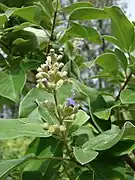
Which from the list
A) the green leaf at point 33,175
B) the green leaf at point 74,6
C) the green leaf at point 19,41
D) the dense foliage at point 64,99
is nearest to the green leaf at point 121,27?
the dense foliage at point 64,99

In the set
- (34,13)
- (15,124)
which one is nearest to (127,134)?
(15,124)

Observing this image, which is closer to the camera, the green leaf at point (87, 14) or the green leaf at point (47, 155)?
the green leaf at point (47, 155)

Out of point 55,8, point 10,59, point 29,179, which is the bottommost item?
point 29,179

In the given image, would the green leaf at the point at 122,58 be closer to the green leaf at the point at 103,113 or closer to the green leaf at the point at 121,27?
the green leaf at the point at 121,27

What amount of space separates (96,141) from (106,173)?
72 millimetres

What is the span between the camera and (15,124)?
0.84 meters

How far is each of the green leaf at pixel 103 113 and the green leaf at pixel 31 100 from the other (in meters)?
0.11

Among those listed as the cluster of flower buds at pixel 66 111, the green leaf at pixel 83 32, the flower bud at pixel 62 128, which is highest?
the green leaf at pixel 83 32

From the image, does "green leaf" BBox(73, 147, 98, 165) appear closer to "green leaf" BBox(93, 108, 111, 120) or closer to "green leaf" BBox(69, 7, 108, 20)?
"green leaf" BBox(93, 108, 111, 120)

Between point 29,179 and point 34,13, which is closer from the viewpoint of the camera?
point 29,179

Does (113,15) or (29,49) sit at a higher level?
(113,15)

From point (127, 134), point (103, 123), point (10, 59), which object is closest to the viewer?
point (127, 134)

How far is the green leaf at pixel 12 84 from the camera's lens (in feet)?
3.10

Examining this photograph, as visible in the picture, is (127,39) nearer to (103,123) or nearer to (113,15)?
(113,15)
